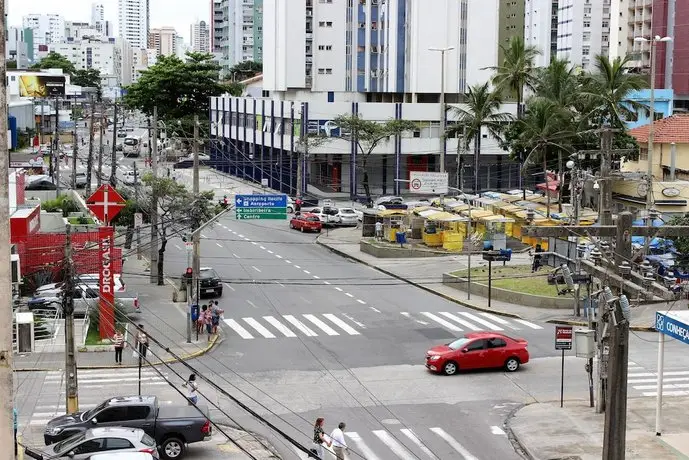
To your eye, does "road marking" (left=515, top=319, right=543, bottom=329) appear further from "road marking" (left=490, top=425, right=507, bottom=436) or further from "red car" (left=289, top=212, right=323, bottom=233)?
"red car" (left=289, top=212, right=323, bottom=233)

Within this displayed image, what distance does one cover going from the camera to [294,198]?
87.4 m

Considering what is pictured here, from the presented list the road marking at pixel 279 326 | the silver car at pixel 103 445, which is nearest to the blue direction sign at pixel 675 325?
the silver car at pixel 103 445

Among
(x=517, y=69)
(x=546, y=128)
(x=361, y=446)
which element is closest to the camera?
(x=361, y=446)

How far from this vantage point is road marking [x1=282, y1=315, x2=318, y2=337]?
4222 cm

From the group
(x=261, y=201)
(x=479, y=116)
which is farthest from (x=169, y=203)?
(x=479, y=116)

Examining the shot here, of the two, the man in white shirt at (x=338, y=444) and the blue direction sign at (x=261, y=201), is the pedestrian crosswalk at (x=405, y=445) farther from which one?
the blue direction sign at (x=261, y=201)

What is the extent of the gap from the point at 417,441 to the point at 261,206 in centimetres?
1682

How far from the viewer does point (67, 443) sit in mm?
25578

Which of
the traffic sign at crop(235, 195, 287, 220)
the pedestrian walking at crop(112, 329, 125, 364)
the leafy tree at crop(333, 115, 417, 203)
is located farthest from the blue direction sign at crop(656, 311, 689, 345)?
the leafy tree at crop(333, 115, 417, 203)

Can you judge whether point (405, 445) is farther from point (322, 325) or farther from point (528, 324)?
point (528, 324)

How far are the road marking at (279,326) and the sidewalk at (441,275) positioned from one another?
8.53 metres

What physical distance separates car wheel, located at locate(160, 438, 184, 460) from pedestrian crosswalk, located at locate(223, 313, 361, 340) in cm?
1463

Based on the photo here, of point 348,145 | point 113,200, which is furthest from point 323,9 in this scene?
point 113,200

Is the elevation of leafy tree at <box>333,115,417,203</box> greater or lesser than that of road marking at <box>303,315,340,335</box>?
greater
